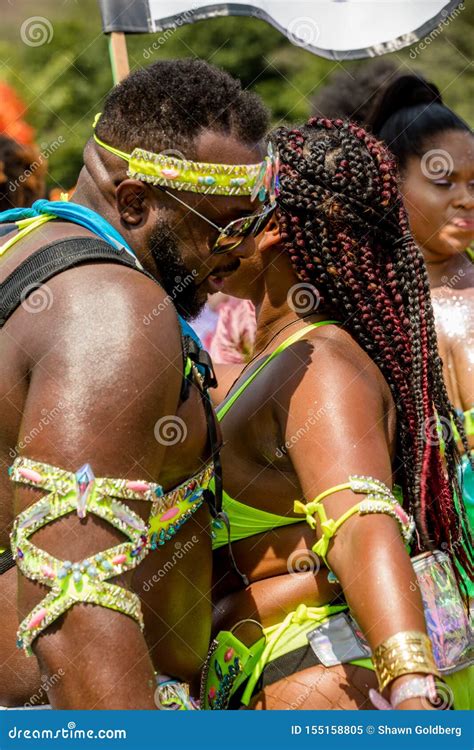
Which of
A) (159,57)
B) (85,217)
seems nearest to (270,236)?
(85,217)

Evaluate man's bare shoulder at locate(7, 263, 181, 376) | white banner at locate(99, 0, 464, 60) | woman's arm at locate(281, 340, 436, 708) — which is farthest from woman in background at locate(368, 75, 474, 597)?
man's bare shoulder at locate(7, 263, 181, 376)

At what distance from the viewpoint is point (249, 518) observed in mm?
2914

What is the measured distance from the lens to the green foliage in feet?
42.0

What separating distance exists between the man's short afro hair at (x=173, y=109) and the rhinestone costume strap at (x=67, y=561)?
933 mm

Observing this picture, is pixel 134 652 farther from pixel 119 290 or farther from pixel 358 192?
pixel 358 192

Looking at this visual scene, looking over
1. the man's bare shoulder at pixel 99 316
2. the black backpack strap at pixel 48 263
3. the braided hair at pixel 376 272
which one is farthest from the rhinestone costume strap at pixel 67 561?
the braided hair at pixel 376 272

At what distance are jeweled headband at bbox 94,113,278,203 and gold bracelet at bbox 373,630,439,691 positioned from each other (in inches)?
45.7

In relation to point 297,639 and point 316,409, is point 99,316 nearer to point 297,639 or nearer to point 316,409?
point 316,409

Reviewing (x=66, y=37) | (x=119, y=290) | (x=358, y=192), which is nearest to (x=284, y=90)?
(x=66, y=37)

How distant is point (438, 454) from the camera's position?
2.96m

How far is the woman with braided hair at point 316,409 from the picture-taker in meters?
2.71

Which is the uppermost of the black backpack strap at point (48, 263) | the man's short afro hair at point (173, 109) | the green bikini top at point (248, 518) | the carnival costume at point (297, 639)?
the man's short afro hair at point (173, 109)

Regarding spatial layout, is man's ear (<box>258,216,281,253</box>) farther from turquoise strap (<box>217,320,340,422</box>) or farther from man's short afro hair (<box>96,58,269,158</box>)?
man's short afro hair (<box>96,58,269,158</box>)

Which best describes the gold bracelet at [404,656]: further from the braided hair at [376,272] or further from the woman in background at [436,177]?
the woman in background at [436,177]
